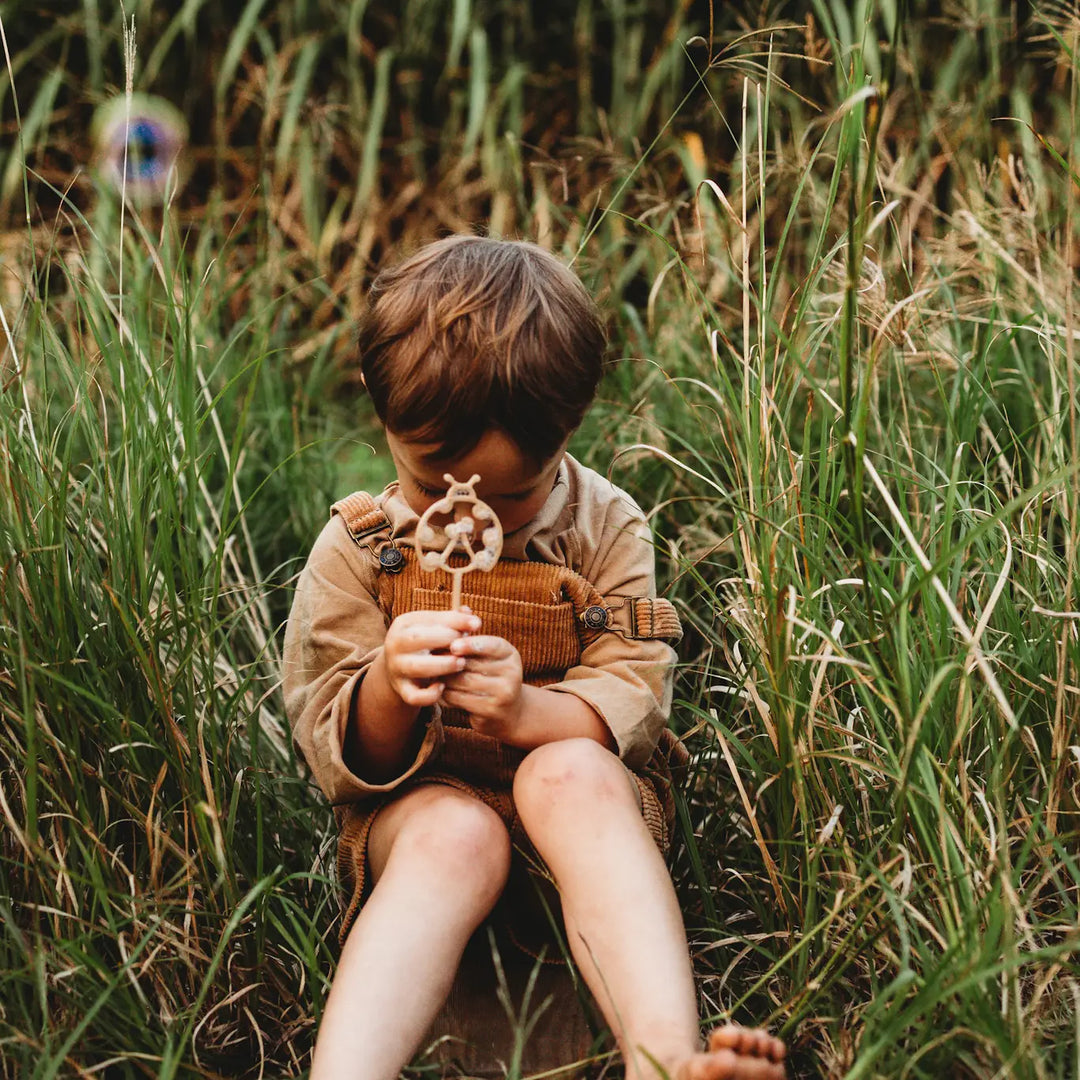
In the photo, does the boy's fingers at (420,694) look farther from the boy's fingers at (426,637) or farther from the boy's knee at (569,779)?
the boy's knee at (569,779)

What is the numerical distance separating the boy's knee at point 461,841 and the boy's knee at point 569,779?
5 centimetres

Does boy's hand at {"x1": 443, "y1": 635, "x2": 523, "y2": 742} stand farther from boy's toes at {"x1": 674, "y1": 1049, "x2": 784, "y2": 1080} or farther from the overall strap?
boy's toes at {"x1": 674, "y1": 1049, "x2": 784, "y2": 1080}

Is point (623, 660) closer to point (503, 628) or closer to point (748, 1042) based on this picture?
point (503, 628)

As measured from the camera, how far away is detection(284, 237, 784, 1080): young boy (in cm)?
131

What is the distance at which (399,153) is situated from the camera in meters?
3.84

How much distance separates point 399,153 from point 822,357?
177cm

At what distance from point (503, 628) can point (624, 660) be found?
0.16 m

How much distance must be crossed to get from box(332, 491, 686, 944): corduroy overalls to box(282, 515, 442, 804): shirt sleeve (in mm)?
25

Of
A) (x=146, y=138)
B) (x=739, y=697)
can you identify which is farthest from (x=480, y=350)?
(x=146, y=138)

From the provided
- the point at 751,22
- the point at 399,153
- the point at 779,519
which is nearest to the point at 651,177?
the point at 751,22

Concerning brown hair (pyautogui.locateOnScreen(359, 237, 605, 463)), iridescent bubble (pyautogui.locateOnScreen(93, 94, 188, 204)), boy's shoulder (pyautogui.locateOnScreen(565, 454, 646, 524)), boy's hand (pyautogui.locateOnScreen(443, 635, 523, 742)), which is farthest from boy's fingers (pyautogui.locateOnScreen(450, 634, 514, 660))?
iridescent bubble (pyautogui.locateOnScreen(93, 94, 188, 204))

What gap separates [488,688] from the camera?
140 centimetres

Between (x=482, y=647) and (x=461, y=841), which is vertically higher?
(x=482, y=647)

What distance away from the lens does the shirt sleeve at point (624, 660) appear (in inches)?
61.1
